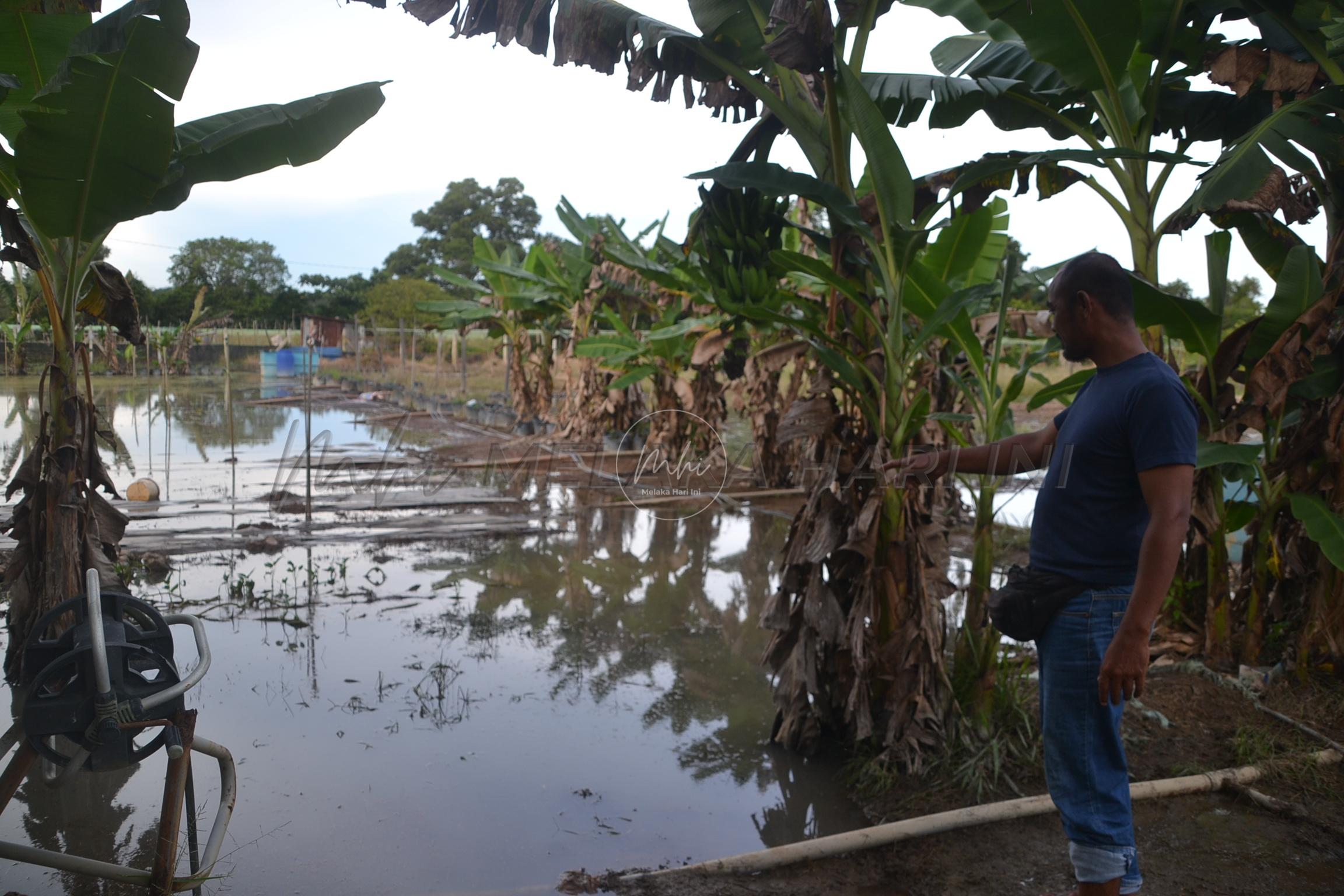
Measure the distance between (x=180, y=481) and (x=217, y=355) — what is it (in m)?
28.6

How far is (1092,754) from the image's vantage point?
2312 mm

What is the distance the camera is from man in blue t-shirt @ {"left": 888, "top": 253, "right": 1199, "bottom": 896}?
7.20ft

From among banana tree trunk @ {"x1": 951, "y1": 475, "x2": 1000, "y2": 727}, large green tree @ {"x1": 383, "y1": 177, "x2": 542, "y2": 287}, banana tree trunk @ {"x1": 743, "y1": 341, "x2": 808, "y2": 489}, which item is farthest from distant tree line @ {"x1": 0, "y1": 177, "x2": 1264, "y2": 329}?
banana tree trunk @ {"x1": 951, "y1": 475, "x2": 1000, "y2": 727}

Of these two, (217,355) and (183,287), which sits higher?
(183,287)

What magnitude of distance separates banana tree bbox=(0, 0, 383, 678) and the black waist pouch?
115 inches

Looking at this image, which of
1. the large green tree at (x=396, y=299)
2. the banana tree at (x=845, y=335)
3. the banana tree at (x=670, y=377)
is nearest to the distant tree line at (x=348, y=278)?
the large green tree at (x=396, y=299)

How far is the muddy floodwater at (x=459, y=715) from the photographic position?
309cm

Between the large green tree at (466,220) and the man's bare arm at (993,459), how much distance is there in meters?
41.7

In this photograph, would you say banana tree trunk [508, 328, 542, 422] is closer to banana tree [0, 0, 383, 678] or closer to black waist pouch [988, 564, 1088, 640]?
banana tree [0, 0, 383, 678]

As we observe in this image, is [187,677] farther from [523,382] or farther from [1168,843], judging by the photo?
[523,382]

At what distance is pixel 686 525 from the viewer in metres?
9.05

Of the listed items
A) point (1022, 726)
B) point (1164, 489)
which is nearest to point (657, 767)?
point (1022, 726)

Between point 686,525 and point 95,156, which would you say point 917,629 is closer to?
point 95,156

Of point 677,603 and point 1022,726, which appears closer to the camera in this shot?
point 1022,726
